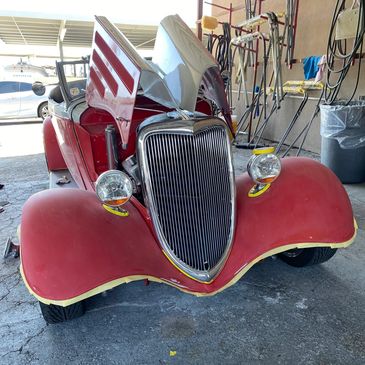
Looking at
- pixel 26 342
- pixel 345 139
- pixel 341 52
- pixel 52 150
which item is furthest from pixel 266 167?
pixel 341 52

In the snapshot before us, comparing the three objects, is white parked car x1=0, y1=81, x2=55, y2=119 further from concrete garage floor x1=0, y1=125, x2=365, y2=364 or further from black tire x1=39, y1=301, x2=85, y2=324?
black tire x1=39, y1=301, x2=85, y2=324

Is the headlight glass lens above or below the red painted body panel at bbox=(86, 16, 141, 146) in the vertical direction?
below

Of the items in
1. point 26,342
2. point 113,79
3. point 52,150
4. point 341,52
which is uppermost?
point 341,52

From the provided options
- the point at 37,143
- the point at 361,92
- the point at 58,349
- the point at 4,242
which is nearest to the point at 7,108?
the point at 37,143

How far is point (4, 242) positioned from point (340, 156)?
3812mm

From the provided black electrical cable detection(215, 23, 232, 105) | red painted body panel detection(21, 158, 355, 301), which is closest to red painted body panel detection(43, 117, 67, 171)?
red painted body panel detection(21, 158, 355, 301)

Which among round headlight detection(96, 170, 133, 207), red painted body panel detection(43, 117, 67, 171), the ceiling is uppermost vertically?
the ceiling

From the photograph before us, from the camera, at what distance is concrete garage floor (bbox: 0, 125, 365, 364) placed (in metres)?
1.65

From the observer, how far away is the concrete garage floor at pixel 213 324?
5.42 ft

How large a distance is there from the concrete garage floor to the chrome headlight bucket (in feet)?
2.37

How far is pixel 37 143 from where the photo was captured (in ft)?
24.0

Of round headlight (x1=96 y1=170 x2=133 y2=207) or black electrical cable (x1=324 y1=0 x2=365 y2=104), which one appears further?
black electrical cable (x1=324 y1=0 x2=365 y2=104)

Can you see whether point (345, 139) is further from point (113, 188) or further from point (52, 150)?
point (52, 150)

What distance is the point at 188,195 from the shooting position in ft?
5.99
